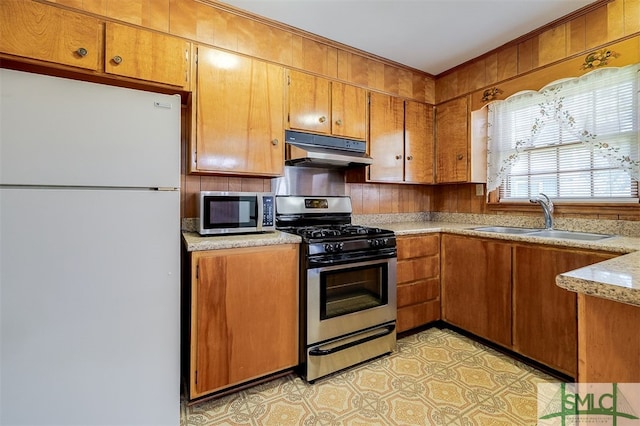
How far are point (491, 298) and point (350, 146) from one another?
164 centimetres

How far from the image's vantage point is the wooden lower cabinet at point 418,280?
2467mm

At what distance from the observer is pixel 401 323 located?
2467 mm

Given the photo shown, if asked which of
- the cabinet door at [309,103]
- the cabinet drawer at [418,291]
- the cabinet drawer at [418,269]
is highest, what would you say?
the cabinet door at [309,103]

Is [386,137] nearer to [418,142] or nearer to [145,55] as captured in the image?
[418,142]

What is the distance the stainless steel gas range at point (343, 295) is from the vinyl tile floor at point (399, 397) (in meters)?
0.13

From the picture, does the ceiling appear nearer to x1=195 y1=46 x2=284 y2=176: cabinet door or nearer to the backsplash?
x1=195 y1=46 x2=284 y2=176: cabinet door

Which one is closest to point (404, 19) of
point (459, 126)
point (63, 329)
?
point (459, 126)

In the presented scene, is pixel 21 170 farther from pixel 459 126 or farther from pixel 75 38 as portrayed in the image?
pixel 459 126

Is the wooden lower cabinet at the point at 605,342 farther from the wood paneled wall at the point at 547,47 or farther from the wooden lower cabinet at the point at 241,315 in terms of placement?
the wood paneled wall at the point at 547,47

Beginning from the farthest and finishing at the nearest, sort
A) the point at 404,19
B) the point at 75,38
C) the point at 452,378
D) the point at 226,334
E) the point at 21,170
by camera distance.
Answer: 1. the point at 404,19
2. the point at 452,378
3. the point at 226,334
4. the point at 75,38
5. the point at 21,170

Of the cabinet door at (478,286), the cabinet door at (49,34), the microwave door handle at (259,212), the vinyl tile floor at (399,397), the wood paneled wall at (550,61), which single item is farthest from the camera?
the cabinet door at (478,286)

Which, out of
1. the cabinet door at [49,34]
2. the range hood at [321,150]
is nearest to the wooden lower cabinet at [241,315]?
the range hood at [321,150]

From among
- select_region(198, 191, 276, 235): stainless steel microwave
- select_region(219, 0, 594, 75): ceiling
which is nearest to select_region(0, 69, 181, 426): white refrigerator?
select_region(198, 191, 276, 235): stainless steel microwave

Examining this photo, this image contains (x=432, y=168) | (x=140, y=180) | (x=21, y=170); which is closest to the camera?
(x=21, y=170)
